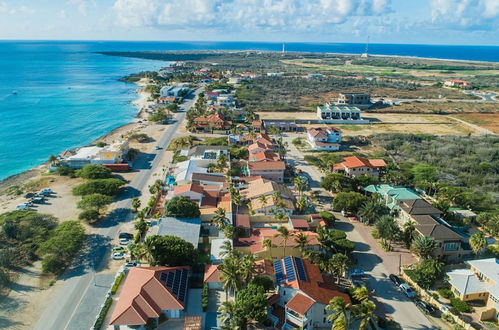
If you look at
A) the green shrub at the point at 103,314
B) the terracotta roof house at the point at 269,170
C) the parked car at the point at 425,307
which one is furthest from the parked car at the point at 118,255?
the parked car at the point at 425,307

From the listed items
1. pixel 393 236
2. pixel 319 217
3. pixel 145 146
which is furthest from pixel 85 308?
pixel 145 146

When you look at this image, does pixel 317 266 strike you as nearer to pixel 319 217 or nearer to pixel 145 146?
pixel 319 217

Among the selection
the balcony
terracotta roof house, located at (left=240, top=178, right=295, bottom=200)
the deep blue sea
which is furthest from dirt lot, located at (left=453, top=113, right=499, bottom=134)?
the deep blue sea

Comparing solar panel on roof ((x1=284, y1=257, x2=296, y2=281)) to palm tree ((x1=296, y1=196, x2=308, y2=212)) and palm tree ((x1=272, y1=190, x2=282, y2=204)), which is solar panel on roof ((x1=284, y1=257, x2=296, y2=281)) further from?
palm tree ((x1=296, y1=196, x2=308, y2=212))

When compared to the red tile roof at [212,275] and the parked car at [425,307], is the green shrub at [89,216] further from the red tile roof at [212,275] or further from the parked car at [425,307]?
the parked car at [425,307]

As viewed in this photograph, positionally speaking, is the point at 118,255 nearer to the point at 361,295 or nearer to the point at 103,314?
the point at 103,314

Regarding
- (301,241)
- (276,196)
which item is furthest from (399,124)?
(301,241)
